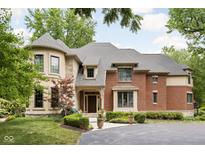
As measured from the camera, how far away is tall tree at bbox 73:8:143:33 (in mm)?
6410

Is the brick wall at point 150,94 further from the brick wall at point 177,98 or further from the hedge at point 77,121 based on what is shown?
the hedge at point 77,121

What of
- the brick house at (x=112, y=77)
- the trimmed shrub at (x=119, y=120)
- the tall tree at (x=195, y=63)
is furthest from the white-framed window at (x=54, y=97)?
the tall tree at (x=195, y=63)

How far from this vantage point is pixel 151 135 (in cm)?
886

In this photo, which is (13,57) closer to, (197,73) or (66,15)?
(66,15)

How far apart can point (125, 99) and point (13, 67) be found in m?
4.84

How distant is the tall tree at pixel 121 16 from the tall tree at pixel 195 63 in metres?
2.77

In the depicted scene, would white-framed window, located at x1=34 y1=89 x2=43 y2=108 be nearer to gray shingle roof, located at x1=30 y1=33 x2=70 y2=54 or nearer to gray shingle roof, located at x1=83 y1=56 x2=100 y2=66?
gray shingle roof, located at x1=30 y1=33 x2=70 y2=54

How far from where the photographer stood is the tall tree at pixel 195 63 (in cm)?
910

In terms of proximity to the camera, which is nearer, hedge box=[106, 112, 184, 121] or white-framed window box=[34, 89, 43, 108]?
hedge box=[106, 112, 184, 121]

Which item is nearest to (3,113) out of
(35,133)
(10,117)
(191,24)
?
(10,117)

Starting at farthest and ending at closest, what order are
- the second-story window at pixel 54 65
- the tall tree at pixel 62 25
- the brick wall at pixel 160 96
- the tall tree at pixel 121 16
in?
the second-story window at pixel 54 65, the brick wall at pixel 160 96, the tall tree at pixel 62 25, the tall tree at pixel 121 16

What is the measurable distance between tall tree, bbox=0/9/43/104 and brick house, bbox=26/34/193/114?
20.9 inches

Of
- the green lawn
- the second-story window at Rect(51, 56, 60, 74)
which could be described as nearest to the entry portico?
the green lawn
